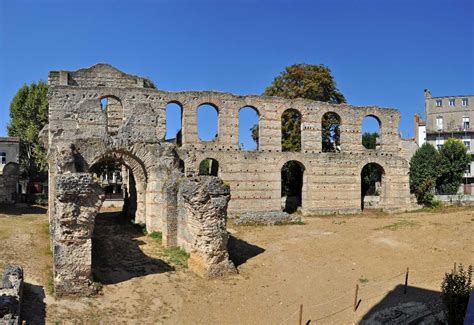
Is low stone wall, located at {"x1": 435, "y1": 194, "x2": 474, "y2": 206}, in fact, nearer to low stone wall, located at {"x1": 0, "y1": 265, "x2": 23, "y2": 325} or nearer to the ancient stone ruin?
the ancient stone ruin

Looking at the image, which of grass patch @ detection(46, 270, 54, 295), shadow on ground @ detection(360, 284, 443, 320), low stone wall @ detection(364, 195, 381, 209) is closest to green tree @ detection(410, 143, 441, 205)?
low stone wall @ detection(364, 195, 381, 209)

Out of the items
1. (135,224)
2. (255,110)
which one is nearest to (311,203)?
(255,110)

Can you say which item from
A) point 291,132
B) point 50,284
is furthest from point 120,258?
point 291,132

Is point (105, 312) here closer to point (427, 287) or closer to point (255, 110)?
point (427, 287)

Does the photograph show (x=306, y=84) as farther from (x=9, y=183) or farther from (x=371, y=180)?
(x=9, y=183)

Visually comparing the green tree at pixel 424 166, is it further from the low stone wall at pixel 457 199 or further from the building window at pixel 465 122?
the building window at pixel 465 122

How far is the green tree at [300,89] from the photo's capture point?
3336 cm

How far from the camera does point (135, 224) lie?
19.7 meters

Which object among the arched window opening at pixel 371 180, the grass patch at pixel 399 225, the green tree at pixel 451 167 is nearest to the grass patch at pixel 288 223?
the grass patch at pixel 399 225

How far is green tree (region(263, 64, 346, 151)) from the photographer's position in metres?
33.4

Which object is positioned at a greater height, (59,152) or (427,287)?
(59,152)

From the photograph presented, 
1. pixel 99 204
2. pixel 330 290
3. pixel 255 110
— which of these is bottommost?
pixel 330 290

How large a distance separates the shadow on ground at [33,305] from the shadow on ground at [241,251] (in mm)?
6022

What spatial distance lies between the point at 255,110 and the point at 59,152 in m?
14.7
